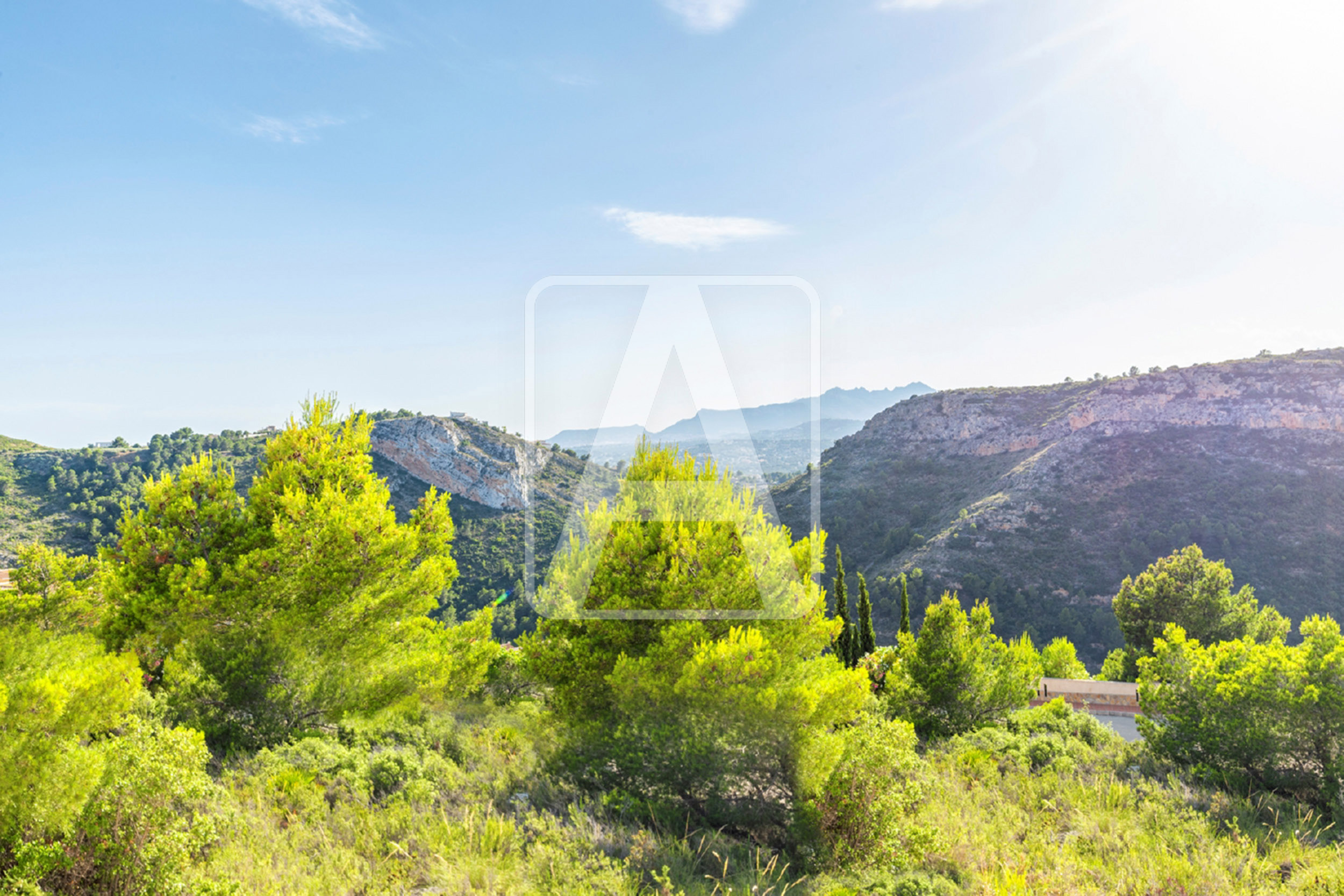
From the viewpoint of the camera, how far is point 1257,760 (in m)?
8.13

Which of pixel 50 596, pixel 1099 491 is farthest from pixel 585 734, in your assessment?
pixel 1099 491

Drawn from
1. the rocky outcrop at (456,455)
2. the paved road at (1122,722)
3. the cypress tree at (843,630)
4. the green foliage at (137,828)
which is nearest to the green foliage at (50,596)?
the green foliage at (137,828)

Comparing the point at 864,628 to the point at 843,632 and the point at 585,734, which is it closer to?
the point at 843,632

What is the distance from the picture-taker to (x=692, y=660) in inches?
260

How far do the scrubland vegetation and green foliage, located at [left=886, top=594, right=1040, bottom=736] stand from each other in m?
0.07

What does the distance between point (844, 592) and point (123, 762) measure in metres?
15.3

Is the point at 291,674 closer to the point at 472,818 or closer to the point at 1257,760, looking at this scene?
the point at 472,818

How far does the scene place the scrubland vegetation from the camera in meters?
4.82

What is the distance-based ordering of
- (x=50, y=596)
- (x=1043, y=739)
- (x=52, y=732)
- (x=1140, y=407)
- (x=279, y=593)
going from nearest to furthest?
(x=52, y=732) → (x=279, y=593) → (x=1043, y=739) → (x=50, y=596) → (x=1140, y=407)

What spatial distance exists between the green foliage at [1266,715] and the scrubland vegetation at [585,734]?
0.15 ft

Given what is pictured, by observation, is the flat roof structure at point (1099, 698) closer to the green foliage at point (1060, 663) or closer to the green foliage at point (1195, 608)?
the green foliage at point (1060, 663)

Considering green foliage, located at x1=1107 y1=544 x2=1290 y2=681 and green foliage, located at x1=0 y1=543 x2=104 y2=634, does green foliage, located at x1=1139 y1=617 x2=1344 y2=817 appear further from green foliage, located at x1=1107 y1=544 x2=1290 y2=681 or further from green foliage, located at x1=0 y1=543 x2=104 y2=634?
green foliage, located at x1=0 y1=543 x2=104 y2=634

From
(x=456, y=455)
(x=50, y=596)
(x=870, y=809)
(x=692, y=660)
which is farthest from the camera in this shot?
(x=456, y=455)

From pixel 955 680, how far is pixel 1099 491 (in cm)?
4363
